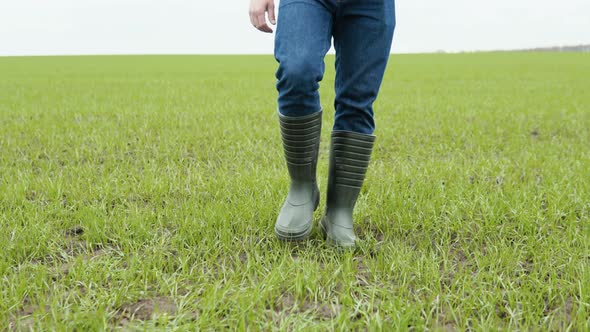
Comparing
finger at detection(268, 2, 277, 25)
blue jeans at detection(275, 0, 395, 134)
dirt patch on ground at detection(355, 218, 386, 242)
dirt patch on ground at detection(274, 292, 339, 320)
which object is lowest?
dirt patch on ground at detection(355, 218, 386, 242)

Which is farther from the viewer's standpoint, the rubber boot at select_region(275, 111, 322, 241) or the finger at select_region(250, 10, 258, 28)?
the rubber boot at select_region(275, 111, 322, 241)

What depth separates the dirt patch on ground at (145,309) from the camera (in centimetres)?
202

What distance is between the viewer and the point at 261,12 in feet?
8.00

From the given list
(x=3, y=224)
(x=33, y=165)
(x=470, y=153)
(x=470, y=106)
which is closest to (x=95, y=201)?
(x=3, y=224)

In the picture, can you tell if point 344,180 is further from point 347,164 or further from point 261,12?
point 261,12

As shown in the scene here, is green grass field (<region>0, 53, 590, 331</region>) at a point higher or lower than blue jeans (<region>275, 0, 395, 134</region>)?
lower

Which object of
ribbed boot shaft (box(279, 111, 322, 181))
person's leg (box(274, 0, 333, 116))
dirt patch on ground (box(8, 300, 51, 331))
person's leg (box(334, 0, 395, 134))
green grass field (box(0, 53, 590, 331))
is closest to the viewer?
dirt patch on ground (box(8, 300, 51, 331))

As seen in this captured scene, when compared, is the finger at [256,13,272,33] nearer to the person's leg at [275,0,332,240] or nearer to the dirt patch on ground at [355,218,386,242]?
the person's leg at [275,0,332,240]

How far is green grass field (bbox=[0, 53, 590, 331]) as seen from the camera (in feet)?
6.68

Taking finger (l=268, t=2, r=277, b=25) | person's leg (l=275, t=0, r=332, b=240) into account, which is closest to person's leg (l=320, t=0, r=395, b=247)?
person's leg (l=275, t=0, r=332, b=240)

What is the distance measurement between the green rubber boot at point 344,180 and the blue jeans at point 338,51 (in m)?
0.07

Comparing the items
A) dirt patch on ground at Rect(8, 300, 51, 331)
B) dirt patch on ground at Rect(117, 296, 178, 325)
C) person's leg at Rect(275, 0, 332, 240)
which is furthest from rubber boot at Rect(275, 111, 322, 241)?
dirt patch on ground at Rect(8, 300, 51, 331)

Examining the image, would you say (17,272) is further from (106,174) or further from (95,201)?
(106,174)

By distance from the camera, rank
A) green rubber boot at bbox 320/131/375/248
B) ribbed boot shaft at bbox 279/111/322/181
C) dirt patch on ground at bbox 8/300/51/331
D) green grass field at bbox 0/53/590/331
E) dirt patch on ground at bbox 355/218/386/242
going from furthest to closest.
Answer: dirt patch on ground at bbox 355/218/386/242 < green rubber boot at bbox 320/131/375/248 < ribbed boot shaft at bbox 279/111/322/181 < green grass field at bbox 0/53/590/331 < dirt patch on ground at bbox 8/300/51/331
